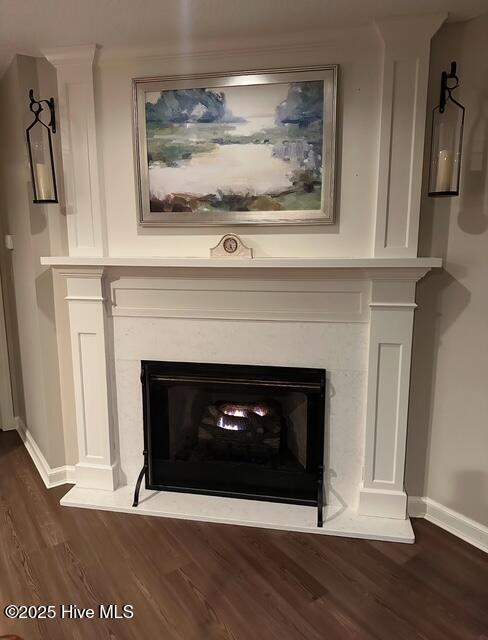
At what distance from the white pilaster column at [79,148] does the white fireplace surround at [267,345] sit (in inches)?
6.9

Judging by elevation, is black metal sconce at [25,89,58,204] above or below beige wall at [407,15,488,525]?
above

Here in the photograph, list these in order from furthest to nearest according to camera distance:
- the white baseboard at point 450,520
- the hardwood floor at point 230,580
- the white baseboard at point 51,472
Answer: the white baseboard at point 51,472
the white baseboard at point 450,520
the hardwood floor at point 230,580

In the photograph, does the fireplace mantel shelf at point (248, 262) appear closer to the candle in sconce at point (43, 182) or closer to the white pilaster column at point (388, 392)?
the white pilaster column at point (388, 392)

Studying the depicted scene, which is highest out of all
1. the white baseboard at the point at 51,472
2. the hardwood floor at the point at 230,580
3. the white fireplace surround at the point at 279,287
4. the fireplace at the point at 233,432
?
the white fireplace surround at the point at 279,287

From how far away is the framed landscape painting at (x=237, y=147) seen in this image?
203 centimetres

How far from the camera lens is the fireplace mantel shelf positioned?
6.41 ft

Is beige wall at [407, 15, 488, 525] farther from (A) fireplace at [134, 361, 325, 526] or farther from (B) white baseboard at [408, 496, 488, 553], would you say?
(A) fireplace at [134, 361, 325, 526]

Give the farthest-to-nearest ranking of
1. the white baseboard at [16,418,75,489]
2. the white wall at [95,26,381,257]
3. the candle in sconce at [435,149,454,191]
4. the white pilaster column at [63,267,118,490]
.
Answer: the white baseboard at [16,418,75,489], the white pilaster column at [63,267,118,490], the white wall at [95,26,381,257], the candle in sconce at [435,149,454,191]

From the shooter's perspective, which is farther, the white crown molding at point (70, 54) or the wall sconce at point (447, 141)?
the white crown molding at point (70, 54)

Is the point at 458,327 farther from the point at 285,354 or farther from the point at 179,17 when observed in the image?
the point at 179,17

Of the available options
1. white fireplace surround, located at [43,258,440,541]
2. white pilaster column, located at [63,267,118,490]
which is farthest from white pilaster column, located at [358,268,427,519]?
white pilaster column, located at [63,267,118,490]

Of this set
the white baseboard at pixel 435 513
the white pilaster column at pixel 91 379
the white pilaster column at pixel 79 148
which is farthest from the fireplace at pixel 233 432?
the white pilaster column at pixel 79 148

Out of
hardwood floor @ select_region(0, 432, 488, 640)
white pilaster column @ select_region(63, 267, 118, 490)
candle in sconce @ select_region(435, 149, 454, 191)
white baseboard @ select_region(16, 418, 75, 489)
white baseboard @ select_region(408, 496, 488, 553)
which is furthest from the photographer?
white baseboard @ select_region(16, 418, 75, 489)

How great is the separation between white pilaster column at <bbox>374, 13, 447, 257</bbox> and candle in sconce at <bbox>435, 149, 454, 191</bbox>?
11 centimetres
